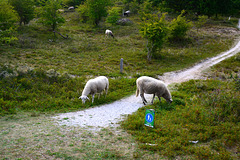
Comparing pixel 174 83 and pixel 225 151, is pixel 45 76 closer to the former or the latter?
pixel 174 83

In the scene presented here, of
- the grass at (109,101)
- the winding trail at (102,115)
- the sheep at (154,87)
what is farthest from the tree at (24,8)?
the sheep at (154,87)

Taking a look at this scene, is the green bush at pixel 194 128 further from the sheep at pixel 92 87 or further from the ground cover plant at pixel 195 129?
the sheep at pixel 92 87

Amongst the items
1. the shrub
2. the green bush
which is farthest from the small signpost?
the shrub

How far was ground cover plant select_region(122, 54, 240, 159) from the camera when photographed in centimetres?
679

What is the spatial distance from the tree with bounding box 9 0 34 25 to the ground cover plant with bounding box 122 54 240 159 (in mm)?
31242

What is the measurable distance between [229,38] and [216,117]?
31824mm

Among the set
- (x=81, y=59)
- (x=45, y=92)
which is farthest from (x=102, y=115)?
(x=81, y=59)

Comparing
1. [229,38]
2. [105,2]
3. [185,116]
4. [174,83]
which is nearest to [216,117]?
[185,116]

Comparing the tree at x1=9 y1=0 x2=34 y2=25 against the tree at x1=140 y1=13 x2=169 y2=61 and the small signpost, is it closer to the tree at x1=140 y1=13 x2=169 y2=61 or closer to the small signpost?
the tree at x1=140 y1=13 x2=169 y2=61

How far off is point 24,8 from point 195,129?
35.1 metres

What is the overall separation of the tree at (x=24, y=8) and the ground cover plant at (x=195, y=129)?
3124 centimetres

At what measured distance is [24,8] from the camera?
107 feet

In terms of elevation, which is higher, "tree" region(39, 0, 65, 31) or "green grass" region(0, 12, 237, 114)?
"tree" region(39, 0, 65, 31)

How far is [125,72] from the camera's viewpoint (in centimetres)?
2055
